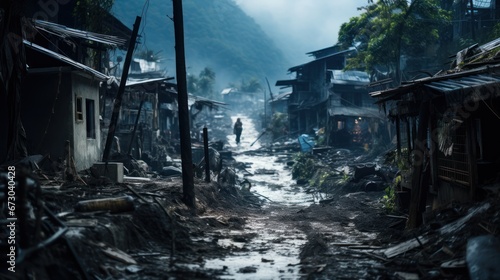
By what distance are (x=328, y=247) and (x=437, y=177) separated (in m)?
3.79

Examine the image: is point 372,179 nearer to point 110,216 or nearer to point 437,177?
point 437,177

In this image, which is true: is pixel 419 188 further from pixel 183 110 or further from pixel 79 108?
pixel 79 108

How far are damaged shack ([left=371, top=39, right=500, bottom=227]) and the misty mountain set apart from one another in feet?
288

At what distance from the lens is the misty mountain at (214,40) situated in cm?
11181

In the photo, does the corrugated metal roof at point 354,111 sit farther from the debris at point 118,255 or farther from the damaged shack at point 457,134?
the debris at point 118,255

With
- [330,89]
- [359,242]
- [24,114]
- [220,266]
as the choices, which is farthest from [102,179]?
[330,89]

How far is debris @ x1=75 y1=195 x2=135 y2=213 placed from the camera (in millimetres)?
9203

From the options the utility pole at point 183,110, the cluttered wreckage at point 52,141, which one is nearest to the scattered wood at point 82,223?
the cluttered wreckage at point 52,141

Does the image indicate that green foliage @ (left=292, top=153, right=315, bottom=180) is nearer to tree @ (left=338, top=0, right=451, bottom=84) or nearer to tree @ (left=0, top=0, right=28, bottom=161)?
tree @ (left=338, top=0, right=451, bottom=84)

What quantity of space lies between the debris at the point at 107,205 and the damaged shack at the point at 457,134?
21.7ft

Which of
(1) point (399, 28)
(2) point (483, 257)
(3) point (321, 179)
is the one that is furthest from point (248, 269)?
(1) point (399, 28)

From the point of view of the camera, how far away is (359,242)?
36.5ft

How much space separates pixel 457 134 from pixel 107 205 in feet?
26.2

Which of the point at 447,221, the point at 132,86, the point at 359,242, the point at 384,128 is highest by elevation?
the point at 132,86
